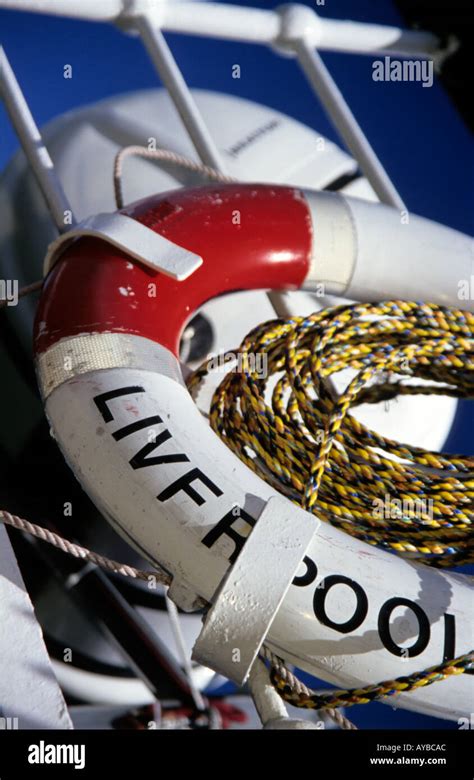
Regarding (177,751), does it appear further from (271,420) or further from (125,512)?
(271,420)

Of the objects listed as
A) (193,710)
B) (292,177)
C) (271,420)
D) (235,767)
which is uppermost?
(292,177)

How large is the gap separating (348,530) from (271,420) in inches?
Result: 5.3

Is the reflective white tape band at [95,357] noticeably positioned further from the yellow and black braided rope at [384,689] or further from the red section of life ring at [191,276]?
the yellow and black braided rope at [384,689]

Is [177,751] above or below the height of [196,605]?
below

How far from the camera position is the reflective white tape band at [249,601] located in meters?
0.82

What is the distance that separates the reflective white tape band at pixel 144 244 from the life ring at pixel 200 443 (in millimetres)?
15

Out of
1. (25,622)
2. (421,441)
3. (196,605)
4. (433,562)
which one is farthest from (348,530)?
(421,441)

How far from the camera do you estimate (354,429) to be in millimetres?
1035

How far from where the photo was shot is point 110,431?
90cm
